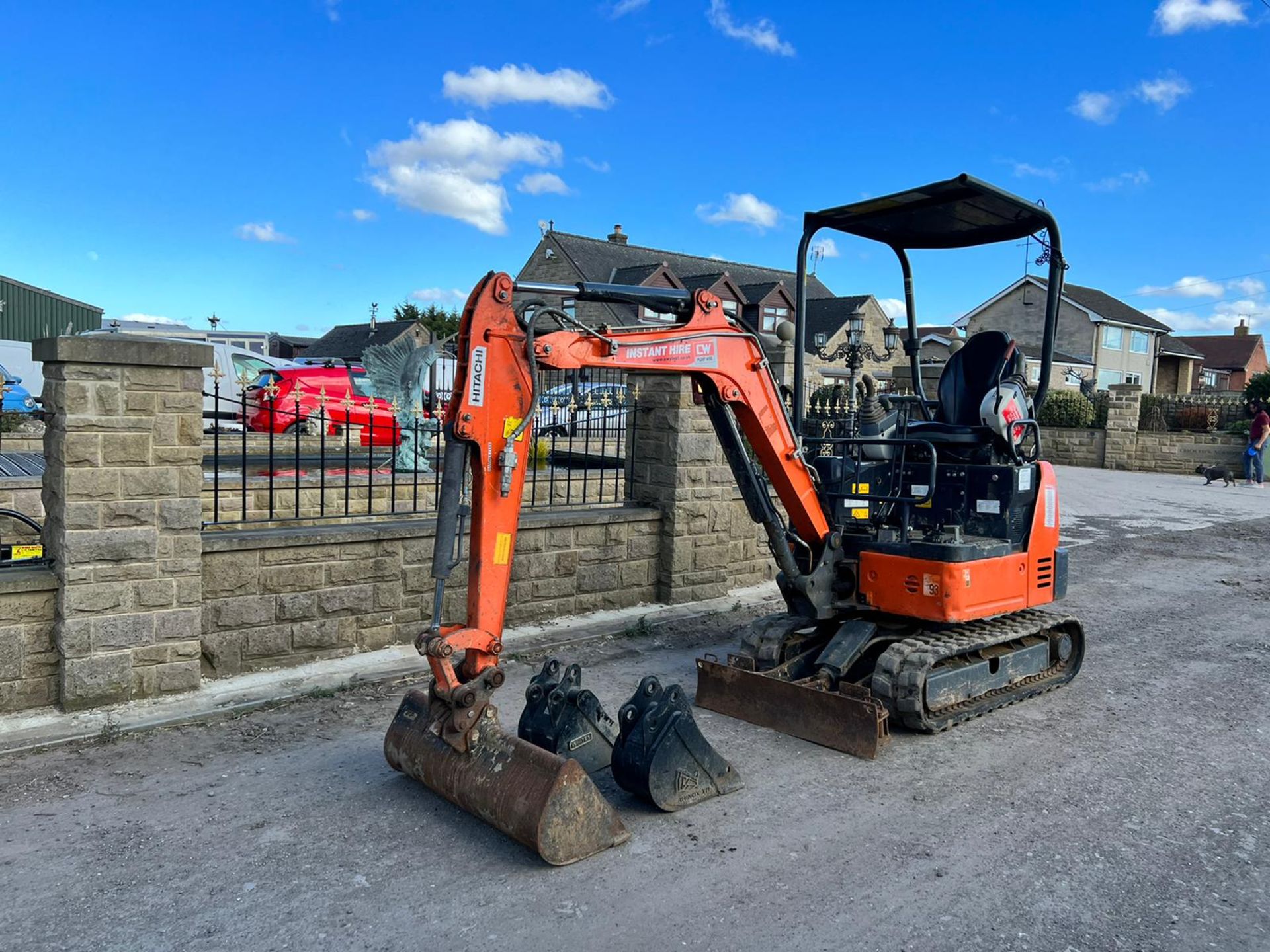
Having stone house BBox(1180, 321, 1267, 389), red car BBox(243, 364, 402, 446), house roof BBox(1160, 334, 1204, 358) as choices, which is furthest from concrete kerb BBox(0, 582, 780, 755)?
stone house BBox(1180, 321, 1267, 389)

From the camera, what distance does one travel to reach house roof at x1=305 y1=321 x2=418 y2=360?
50188 mm

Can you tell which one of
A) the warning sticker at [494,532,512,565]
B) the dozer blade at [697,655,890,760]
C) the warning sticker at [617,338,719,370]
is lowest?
the dozer blade at [697,655,890,760]

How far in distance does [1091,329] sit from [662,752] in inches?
1825

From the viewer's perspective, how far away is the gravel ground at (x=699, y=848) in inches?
139

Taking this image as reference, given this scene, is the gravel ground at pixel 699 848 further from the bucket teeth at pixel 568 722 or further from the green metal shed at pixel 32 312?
the green metal shed at pixel 32 312

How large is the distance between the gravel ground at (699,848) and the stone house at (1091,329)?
133ft

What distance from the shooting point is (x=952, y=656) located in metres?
5.91

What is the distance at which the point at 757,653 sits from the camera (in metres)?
6.18

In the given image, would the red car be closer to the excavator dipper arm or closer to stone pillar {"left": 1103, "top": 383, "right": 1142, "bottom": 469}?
the excavator dipper arm

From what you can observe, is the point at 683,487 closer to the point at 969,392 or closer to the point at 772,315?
the point at 969,392

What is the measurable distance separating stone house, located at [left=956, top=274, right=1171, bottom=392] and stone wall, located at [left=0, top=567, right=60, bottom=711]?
1672 inches

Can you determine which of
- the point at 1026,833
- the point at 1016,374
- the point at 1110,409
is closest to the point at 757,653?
the point at 1026,833

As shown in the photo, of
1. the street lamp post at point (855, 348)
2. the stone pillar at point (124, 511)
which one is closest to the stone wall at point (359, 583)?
the stone pillar at point (124, 511)

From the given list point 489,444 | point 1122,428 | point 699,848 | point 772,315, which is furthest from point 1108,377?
point 489,444
